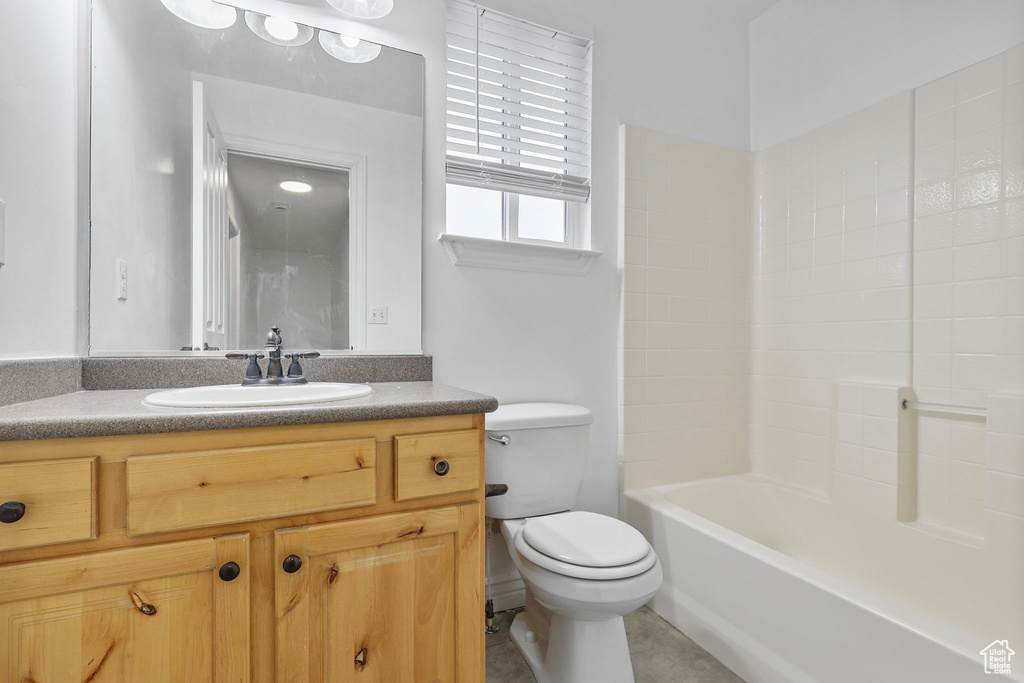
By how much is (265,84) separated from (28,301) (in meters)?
0.87

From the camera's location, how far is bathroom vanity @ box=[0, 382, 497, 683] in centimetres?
82

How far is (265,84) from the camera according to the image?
4.98 ft

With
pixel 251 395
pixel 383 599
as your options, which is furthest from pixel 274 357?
pixel 383 599

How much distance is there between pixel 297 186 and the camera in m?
1.56

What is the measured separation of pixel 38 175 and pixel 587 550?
1607 mm

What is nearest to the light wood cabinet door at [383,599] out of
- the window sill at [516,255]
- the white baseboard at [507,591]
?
the white baseboard at [507,591]

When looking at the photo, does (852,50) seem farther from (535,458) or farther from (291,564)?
(291,564)

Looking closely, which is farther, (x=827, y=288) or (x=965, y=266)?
(x=827, y=288)

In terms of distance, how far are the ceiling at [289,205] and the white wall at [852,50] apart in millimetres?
1984

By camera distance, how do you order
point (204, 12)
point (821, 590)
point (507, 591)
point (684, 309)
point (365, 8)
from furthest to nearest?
1. point (684, 309)
2. point (507, 591)
3. point (365, 8)
4. point (204, 12)
5. point (821, 590)

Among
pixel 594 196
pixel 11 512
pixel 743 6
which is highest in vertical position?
pixel 743 6

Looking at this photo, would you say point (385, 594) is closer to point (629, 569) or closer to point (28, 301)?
point (629, 569)

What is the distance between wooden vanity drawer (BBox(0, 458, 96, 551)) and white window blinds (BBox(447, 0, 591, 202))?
1372mm

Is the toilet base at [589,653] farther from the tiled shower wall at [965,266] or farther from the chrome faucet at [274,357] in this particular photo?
the tiled shower wall at [965,266]
